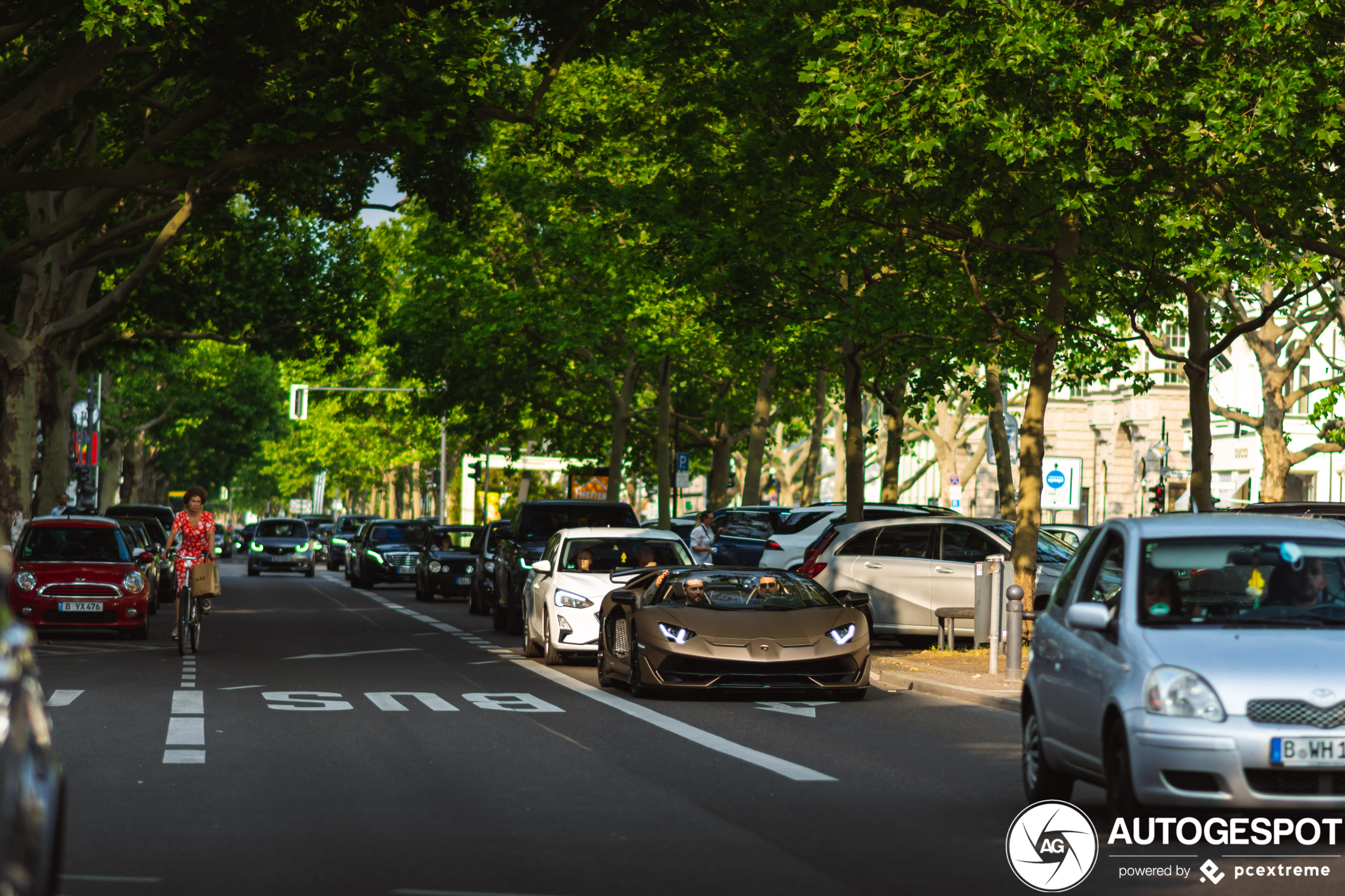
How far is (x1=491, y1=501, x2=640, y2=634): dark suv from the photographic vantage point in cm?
2633

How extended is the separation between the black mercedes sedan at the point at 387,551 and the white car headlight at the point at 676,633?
96.3ft

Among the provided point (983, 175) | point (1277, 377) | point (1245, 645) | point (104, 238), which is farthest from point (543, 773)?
point (1277, 377)

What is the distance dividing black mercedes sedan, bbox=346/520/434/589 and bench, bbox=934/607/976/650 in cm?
2460

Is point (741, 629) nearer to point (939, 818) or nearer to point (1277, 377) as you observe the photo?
point (939, 818)

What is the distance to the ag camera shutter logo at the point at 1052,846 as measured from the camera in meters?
7.79

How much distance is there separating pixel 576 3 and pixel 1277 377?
19185mm

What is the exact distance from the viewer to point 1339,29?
18.6m

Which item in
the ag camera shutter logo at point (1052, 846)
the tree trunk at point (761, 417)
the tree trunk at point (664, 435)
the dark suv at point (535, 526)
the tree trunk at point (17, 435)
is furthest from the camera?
the tree trunk at point (664, 435)

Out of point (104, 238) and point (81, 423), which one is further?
point (81, 423)

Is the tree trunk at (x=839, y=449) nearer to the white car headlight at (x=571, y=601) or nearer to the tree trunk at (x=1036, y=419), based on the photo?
the tree trunk at (x=1036, y=419)

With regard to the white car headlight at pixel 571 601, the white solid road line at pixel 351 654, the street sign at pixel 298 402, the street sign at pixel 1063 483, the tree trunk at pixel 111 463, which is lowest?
the white solid road line at pixel 351 654

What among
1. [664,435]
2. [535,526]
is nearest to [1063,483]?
[664,435]

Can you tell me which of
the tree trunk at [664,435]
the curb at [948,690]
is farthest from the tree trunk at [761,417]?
the curb at [948,690]

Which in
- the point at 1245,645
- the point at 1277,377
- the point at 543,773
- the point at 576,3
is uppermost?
the point at 576,3
